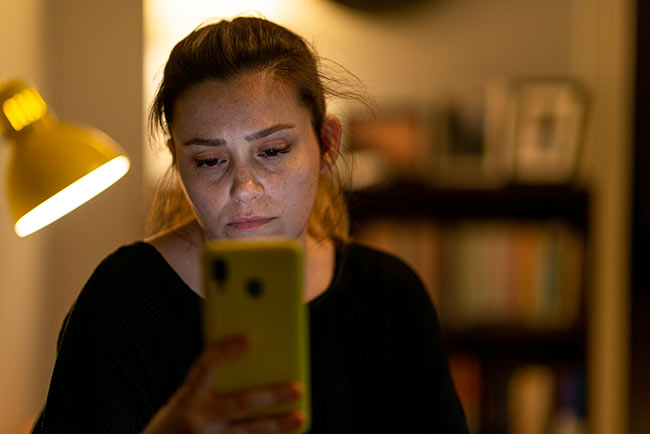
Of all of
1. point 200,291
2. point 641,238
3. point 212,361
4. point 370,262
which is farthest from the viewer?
point 641,238

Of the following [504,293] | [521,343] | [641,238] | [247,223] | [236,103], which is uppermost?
[236,103]

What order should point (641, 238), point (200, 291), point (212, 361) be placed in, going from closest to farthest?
1. point (212, 361)
2. point (200, 291)
3. point (641, 238)

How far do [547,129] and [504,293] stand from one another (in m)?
0.45

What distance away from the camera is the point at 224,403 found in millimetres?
481

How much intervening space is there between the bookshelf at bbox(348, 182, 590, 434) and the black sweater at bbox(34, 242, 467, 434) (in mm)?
873

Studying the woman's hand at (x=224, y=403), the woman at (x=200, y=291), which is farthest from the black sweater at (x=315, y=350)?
the woman's hand at (x=224, y=403)

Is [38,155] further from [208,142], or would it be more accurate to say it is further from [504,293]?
[504,293]

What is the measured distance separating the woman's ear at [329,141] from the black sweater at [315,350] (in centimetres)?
17

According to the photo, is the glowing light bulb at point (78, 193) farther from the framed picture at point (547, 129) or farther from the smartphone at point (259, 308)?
the framed picture at point (547, 129)

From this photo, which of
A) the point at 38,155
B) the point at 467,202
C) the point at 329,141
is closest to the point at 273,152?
the point at 329,141

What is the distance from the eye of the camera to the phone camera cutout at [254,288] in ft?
1.56

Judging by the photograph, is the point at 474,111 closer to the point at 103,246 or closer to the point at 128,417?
the point at 103,246

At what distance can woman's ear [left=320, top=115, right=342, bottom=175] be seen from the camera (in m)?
0.86

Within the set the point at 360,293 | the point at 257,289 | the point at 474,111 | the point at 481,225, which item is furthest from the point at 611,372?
the point at 257,289
